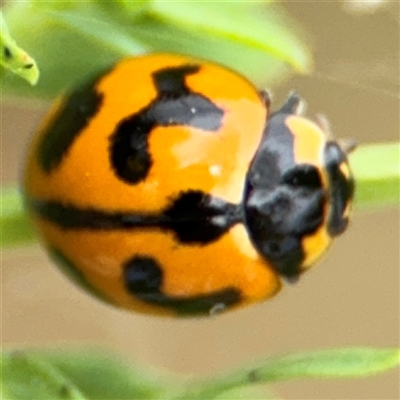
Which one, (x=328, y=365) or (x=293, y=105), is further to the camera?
(x=293, y=105)

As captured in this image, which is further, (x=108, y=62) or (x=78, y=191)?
(x=108, y=62)

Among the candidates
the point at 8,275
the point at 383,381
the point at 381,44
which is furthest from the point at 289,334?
the point at 381,44

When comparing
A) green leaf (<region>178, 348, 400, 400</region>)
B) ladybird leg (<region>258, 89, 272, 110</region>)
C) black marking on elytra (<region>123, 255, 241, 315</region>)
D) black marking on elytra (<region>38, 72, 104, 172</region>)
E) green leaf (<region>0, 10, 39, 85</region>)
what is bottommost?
green leaf (<region>178, 348, 400, 400</region>)

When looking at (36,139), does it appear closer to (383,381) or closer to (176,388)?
(176,388)

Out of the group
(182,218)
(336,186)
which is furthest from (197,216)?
(336,186)

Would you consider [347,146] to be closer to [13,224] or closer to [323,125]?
[323,125]

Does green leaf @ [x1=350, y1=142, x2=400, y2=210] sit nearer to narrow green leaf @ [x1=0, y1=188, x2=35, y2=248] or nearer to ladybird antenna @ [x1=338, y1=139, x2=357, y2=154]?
ladybird antenna @ [x1=338, y1=139, x2=357, y2=154]

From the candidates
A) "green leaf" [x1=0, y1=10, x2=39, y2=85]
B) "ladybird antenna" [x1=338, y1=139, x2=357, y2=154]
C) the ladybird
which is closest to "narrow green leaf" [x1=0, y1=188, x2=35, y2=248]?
the ladybird
